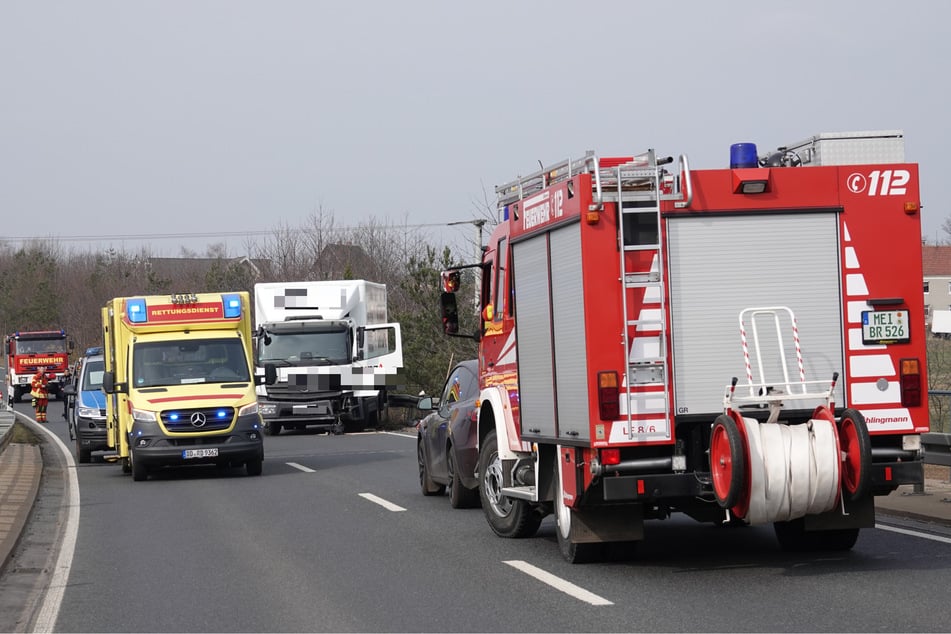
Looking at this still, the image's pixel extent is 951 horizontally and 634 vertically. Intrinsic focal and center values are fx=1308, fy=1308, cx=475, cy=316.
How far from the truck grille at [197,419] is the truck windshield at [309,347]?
12.3m

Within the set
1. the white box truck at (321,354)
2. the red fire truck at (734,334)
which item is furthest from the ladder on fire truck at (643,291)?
the white box truck at (321,354)

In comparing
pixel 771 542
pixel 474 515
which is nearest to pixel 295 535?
pixel 474 515

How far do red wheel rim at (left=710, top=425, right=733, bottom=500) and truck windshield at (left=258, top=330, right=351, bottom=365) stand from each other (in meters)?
23.7

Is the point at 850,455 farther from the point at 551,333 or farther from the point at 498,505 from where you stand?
the point at 498,505

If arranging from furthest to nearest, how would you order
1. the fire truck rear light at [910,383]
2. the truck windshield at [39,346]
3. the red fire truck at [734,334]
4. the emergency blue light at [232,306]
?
the truck windshield at [39,346] < the emergency blue light at [232,306] < the fire truck rear light at [910,383] < the red fire truck at [734,334]

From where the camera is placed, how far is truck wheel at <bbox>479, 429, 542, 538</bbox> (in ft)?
37.5

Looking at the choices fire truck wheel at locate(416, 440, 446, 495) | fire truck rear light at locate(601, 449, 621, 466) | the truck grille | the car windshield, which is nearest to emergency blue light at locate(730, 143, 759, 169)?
fire truck rear light at locate(601, 449, 621, 466)

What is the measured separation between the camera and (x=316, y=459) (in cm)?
2334

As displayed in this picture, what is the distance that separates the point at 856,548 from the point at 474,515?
4.44 m

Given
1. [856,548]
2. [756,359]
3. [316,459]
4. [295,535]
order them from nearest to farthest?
[756,359], [856,548], [295,535], [316,459]

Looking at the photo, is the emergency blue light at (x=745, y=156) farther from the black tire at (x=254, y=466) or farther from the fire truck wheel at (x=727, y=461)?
the black tire at (x=254, y=466)

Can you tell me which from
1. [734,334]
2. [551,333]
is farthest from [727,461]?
[551,333]

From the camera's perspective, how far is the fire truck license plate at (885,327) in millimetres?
9422

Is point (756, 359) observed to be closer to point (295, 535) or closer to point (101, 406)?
point (295, 535)
